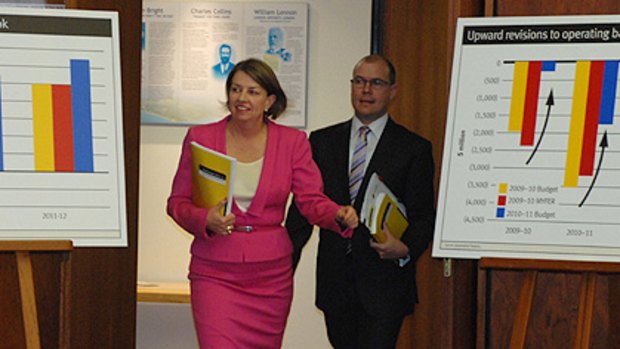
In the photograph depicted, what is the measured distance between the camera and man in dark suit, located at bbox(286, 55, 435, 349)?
404 cm

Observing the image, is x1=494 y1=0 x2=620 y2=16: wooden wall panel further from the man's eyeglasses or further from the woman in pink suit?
the woman in pink suit

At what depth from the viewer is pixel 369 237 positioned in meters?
4.12

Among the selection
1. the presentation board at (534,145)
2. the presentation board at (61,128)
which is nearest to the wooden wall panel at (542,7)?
the presentation board at (534,145)

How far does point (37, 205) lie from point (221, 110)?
304 centimetres

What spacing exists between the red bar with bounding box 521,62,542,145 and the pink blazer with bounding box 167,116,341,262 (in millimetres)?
1027

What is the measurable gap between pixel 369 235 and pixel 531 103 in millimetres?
1222

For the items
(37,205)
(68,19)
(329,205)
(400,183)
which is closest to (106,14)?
(68,19)

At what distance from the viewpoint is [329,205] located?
3.92 m

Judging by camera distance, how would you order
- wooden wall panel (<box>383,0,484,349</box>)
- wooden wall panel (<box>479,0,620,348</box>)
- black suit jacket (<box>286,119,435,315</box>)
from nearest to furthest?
wooden wall panel (<box>479,0,620,348</box>) < black suit jacket (<box>286,119,435,315</box>) < wooden wall panel (<box>383,0,484,349</box>)

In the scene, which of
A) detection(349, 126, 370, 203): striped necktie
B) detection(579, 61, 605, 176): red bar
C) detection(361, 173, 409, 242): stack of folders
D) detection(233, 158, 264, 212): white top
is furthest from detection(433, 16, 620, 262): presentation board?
detection(349, 126, 370, 203): striped necktie

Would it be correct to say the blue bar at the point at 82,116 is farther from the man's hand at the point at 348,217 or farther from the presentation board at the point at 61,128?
the man's hand at the point at 348,217

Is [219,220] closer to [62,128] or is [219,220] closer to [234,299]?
[234,299]

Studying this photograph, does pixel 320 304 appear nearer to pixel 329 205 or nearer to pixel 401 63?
pixel 329 205

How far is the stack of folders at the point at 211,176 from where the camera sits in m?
3.63
